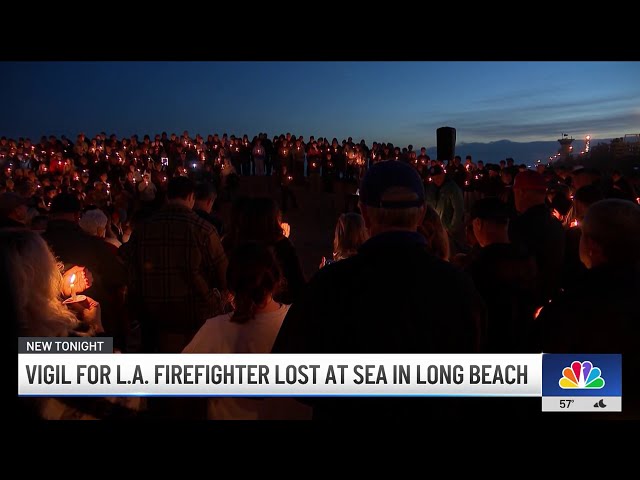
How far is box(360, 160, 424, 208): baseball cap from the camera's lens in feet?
6.91

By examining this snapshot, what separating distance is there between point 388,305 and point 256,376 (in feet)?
4.00

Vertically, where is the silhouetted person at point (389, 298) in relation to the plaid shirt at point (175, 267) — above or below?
below

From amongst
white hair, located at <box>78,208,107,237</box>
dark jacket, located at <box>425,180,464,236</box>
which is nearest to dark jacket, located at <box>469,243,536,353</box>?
white hair, located at <box>78,208,107,237</box>

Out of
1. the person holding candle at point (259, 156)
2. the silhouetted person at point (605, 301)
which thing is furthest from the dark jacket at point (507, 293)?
the person holding candle at point (259, 156)

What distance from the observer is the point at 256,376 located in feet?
9.75

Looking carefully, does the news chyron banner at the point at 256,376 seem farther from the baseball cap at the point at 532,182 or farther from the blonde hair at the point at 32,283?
the baseball cap at the point at 532,182

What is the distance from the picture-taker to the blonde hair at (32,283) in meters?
2.54

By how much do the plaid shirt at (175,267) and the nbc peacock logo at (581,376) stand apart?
225cm

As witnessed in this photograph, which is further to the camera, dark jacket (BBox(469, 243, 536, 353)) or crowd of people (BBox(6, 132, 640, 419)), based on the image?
dark jacket (BBox(469, 243, 536, 353))

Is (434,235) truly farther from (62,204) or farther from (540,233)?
(62,204)

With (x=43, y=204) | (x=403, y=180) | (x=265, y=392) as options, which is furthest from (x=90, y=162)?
(x=403, y=180)

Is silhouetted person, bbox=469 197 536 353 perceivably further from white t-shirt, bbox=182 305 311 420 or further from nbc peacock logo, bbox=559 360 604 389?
white t-shirt, bbox=182 305 311 420

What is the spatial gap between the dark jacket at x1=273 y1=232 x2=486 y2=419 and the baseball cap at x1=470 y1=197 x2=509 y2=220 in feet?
4.03
